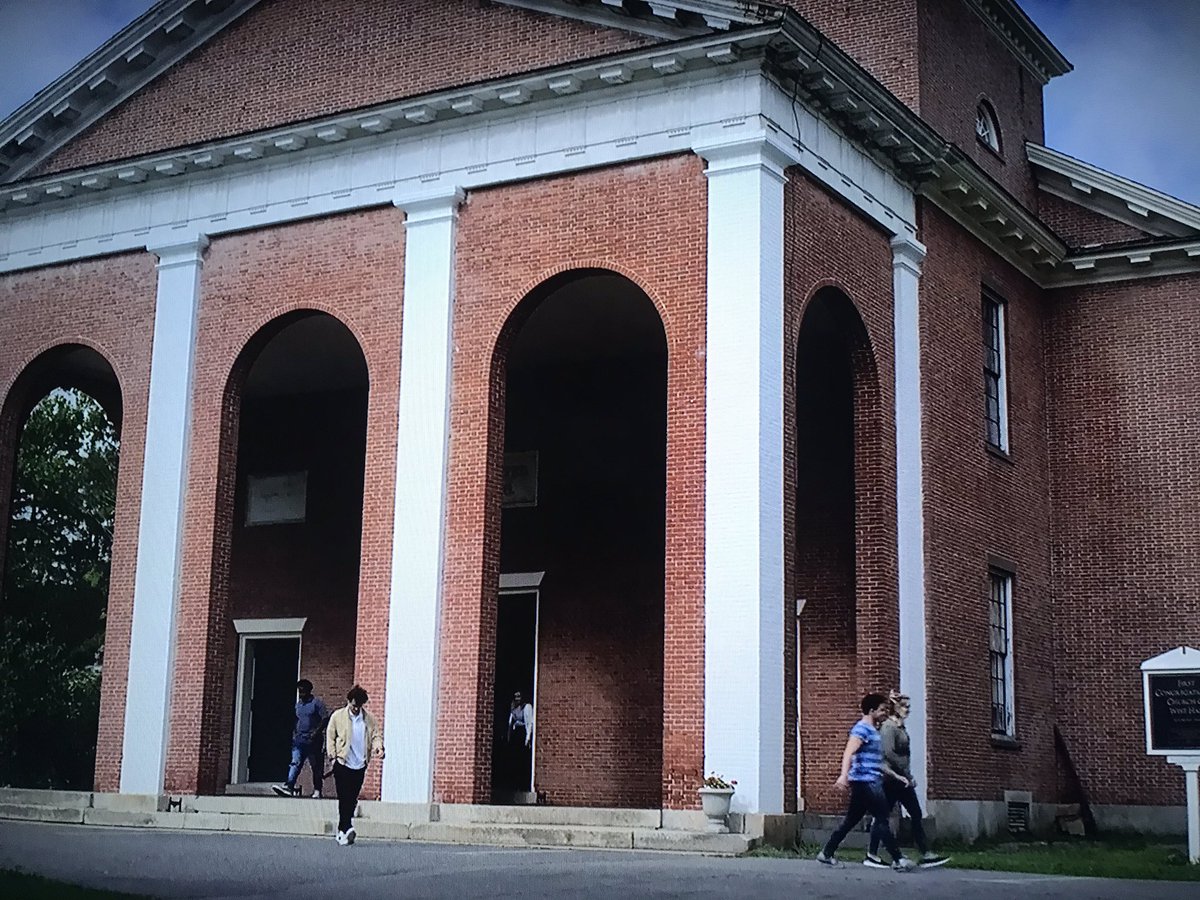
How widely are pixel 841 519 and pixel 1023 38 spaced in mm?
10839

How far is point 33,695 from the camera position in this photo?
3350cm

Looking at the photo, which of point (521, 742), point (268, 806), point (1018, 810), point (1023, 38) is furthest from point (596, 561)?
point (1023, 38)

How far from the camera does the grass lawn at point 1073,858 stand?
15992mm

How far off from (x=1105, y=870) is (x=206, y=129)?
52.4 ft

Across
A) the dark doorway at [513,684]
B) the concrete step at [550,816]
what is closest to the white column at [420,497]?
the concrete step at [550,816]

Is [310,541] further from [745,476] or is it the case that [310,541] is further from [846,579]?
[745,476]

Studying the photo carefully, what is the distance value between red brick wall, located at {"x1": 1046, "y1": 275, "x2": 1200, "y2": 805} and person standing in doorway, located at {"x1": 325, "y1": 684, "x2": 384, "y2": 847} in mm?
13399

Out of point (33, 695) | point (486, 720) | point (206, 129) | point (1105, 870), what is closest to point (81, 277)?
point (206, 129)

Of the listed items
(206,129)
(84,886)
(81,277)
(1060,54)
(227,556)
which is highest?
(1060,54)

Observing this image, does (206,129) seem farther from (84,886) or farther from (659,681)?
(84,886)

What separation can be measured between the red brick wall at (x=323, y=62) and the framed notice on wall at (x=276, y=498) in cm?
666

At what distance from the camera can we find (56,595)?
3922 centimetres

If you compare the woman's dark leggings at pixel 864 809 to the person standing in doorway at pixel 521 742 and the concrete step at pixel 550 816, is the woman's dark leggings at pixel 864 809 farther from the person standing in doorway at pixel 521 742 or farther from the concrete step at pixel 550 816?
the person standing in doorway at pixel 521 742

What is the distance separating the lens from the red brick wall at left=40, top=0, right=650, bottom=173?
2136cm
